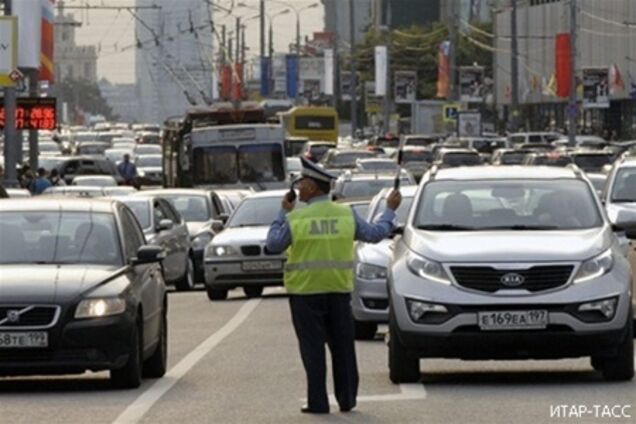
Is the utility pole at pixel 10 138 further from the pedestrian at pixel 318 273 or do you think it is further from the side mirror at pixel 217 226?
the pedestrian at pixel 318 273

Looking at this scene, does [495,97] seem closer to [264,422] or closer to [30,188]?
[30,188]

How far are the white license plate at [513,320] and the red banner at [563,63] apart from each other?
83.0 m

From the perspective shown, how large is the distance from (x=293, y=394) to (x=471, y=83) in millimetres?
118306

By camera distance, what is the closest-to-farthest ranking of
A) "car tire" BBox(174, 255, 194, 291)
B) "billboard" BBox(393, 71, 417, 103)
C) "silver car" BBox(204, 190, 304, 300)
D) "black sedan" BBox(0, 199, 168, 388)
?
"black sedan" BBox(0, 199, 168, 388)
"silver car" BBox(204, 190, 304, 300)
"car tire" BBox(174, 255, 194, 291)
"billboard" BBox(393, 71, 417, 103)

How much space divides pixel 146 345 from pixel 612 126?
10168 cm

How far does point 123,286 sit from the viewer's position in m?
16.4

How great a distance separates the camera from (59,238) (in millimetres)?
17203

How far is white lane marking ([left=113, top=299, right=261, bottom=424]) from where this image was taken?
566 inches

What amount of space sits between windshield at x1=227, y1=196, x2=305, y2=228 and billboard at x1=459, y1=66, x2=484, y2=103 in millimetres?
99554

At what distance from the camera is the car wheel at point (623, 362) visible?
15.7 metres

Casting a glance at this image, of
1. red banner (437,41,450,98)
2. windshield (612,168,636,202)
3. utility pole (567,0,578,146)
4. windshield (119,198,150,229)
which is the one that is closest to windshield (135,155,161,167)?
utility pole (567,0,578,146)

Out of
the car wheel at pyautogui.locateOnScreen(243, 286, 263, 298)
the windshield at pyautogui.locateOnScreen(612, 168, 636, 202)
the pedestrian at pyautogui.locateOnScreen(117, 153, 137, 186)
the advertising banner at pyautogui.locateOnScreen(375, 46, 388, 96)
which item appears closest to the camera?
the windshield at pyautogui.locateOnScreen(612, 168, 636, 202)

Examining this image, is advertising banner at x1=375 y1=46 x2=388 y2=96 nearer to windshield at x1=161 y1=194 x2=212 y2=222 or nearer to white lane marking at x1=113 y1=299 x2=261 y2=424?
windshield at x1=161 y1=194 x2=212 y2=222

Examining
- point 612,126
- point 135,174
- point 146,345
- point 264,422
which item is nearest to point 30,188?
point 135,174
